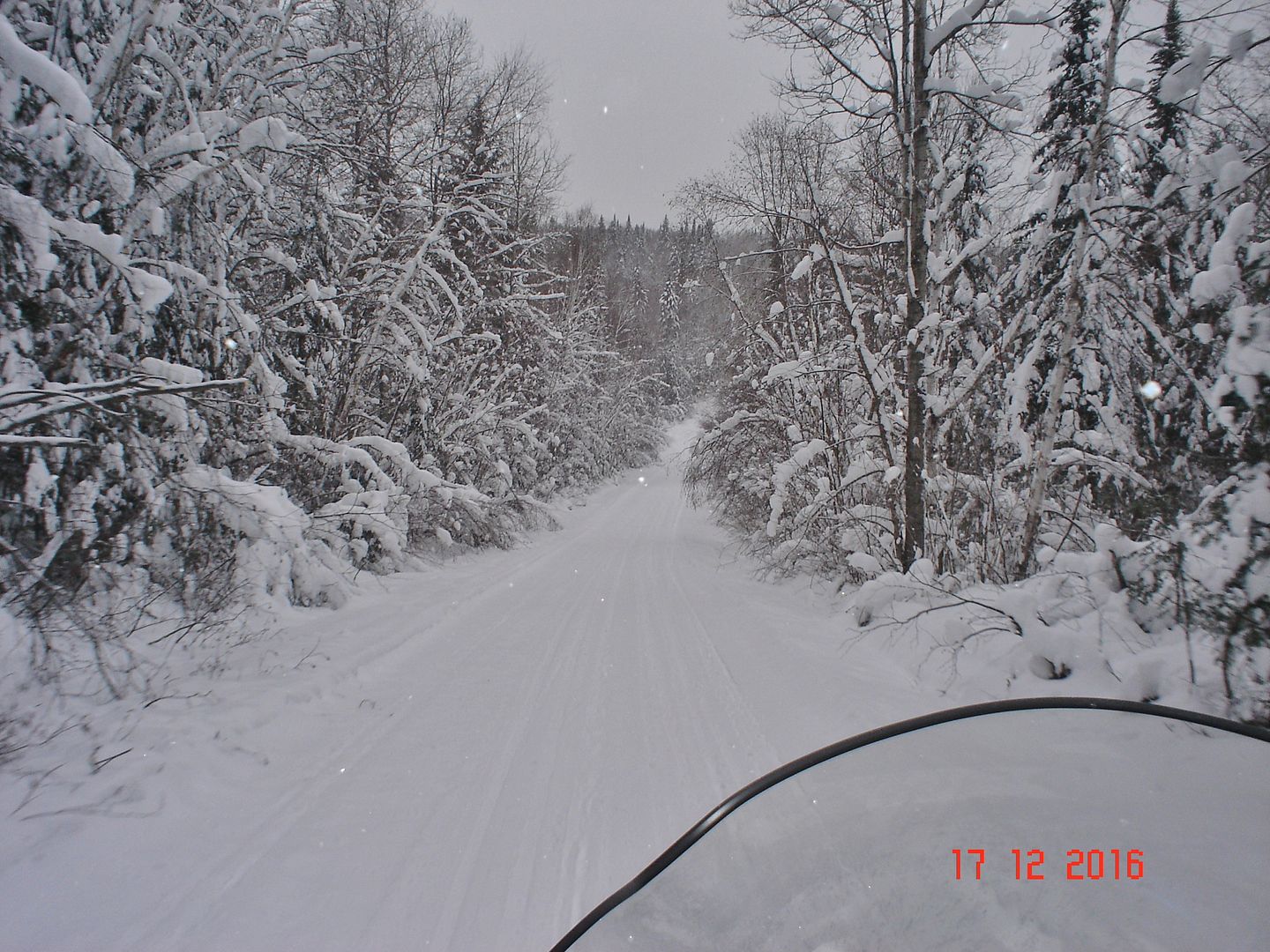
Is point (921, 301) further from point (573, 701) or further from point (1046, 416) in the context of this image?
point (573, 701)

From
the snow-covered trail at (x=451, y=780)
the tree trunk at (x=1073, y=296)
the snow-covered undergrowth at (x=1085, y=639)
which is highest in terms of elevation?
the tree trunk at (x=1073, y=296)

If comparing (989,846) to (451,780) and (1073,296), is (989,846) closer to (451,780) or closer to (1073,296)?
(451,780)

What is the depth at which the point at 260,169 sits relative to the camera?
6270 millimetres

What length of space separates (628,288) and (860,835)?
167ft

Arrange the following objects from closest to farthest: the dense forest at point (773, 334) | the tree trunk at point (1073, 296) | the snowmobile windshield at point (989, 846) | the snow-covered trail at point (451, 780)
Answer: the snowmobile windshield at point (989, 846)
the snow-covered trail at point (451, 780)
the dense forest at point (773, 334)
the tree trunk at point (1073, 296)

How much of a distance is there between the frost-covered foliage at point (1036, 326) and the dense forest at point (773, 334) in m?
0.03

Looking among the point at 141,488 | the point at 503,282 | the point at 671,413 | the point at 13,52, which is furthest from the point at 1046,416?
the point at 671,413

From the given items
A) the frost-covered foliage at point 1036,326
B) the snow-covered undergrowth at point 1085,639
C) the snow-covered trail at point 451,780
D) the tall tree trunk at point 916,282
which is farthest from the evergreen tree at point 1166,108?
the snow-covered trail at point 451,780

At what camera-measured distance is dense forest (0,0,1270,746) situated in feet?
9.51

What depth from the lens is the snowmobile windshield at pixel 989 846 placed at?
80 cm

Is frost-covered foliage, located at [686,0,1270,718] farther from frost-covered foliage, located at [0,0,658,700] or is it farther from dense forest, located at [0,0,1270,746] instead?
frost-covered foliage, located at [0,0,658,700]

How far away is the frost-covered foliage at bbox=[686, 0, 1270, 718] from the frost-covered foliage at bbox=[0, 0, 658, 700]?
492 centimetres
